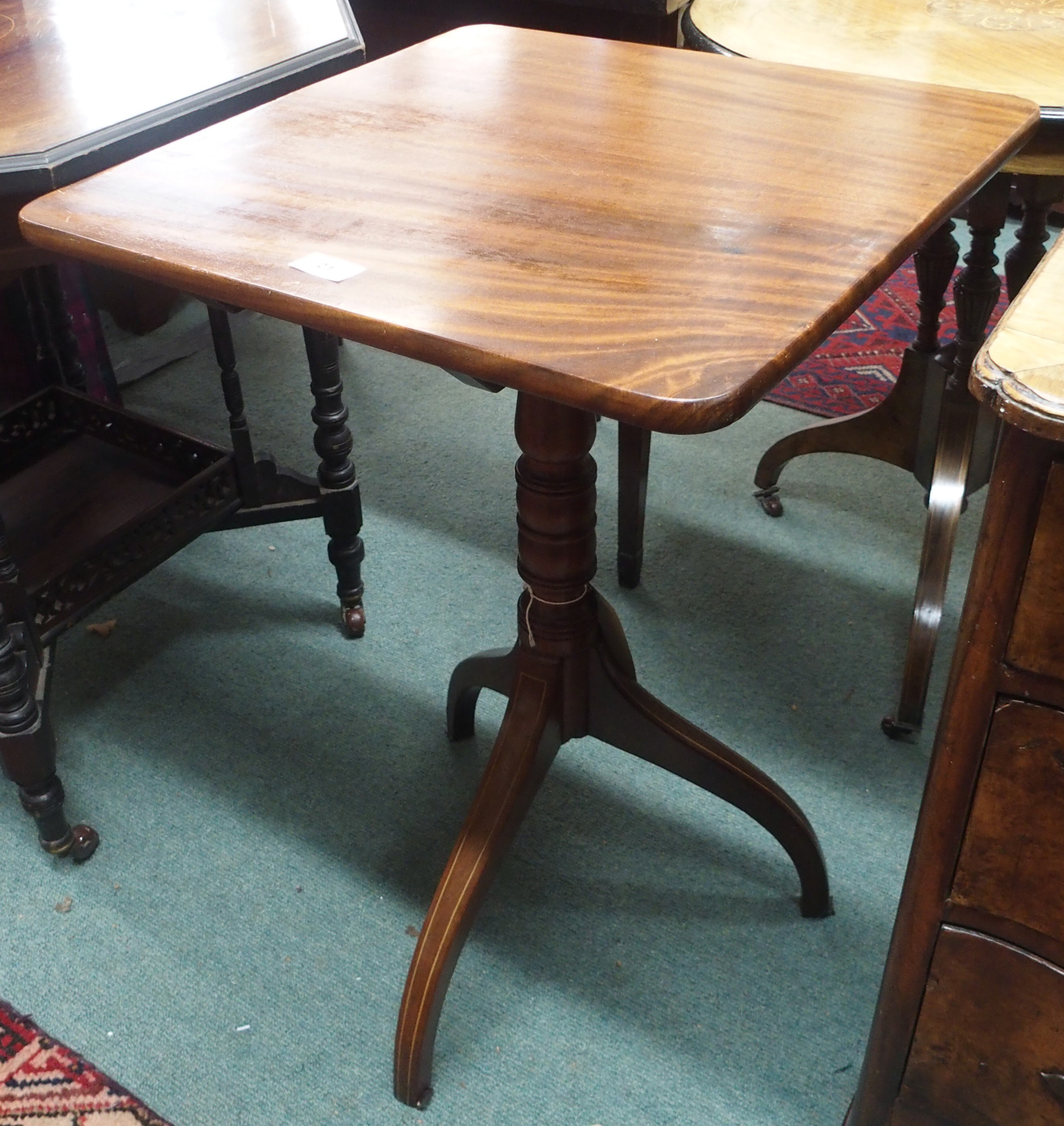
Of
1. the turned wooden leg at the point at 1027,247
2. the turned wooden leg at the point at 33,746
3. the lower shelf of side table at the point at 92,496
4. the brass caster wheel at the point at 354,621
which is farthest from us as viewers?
the brass caster wheel at the point at 354,621

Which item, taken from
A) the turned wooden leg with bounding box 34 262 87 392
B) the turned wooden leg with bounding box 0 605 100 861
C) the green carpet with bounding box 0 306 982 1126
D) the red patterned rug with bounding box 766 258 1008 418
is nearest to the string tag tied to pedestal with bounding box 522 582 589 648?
the green carpet with bounding box 0 306 982 1126

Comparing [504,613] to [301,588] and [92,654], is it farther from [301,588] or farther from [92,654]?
[92,654]

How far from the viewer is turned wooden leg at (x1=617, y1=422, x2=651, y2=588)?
5.41ft

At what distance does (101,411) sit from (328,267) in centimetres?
106

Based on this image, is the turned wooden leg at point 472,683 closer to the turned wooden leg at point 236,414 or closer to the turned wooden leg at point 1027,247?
the turned wooden leg at point 236,414

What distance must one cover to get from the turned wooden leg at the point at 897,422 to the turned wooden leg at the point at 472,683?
74 centimetres

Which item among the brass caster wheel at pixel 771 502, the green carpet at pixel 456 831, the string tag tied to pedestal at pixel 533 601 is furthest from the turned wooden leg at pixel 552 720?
the brass caster wheel at pixel 771 502

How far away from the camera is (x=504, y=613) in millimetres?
1744

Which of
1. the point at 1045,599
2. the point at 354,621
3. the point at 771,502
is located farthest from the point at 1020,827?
the point at 771,502

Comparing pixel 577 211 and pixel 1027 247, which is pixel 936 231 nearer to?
pixel 1027 247

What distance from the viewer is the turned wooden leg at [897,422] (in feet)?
5.60

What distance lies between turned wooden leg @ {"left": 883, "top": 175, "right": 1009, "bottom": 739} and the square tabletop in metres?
0.54

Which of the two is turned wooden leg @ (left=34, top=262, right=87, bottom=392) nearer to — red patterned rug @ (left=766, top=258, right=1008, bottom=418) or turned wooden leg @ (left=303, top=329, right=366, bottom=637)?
turned wooden leg @ (left=303, top=329, right=366, bottom=637)

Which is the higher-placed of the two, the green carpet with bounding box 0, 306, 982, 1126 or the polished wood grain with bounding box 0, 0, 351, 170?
the polished wood grain with bounding box 0, 0, 351, 170
